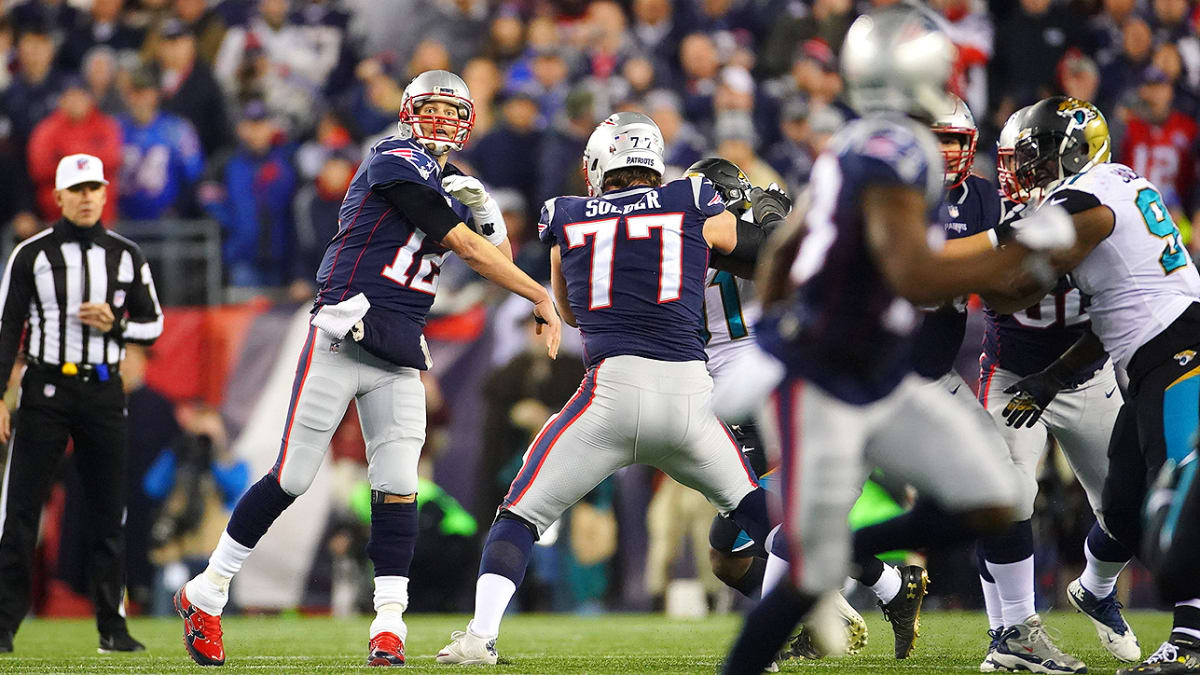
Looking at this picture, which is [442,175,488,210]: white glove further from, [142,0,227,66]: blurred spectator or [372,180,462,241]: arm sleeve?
[142,0,227,66]: blurred spectator

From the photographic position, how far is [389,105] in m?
12.3

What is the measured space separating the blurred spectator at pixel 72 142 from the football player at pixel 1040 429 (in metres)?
7.89

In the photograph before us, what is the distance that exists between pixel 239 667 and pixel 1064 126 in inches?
142

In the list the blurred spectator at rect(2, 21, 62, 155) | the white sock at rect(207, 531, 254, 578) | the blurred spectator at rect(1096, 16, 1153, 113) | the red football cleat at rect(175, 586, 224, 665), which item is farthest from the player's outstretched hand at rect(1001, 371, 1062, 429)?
the blurred spectator at rect(2, 21, 62, 155)

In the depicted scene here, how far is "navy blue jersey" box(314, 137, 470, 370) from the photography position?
5.73 metres

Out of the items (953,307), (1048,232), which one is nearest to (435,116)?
(953,307)

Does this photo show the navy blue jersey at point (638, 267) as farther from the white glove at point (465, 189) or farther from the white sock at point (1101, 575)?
the white sock at point (1101, 575)

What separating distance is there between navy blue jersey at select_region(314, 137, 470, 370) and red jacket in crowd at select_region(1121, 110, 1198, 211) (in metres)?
6.59

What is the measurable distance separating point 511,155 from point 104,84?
12.3 feet

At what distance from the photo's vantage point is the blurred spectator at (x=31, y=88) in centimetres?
1280

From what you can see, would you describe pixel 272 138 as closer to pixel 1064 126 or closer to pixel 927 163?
pixel 1064 126

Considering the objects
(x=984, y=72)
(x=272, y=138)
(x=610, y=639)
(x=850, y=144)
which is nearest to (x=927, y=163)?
(x=850, y=144)

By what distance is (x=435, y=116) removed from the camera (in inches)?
232

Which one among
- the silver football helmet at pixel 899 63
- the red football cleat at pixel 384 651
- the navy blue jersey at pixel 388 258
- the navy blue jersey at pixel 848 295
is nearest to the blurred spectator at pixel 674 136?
the navy blue jersey at pixel 388 258
